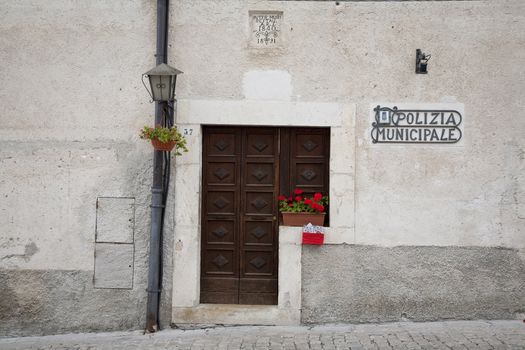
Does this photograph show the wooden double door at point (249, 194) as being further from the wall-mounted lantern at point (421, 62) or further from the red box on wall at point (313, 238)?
the wall-mounted lantern at point (421, 62)

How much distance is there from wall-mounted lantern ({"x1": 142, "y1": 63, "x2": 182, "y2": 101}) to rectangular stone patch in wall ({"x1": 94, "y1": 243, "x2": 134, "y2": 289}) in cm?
170

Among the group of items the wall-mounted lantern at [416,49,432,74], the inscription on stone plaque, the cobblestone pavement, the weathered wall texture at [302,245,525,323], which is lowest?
the cobblestone pavement

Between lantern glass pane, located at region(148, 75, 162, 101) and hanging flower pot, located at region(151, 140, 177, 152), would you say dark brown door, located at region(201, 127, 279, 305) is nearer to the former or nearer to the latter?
hanging flower pot, located at region(151, 140, 177, 152)

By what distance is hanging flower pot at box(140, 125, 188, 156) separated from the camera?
593 cm

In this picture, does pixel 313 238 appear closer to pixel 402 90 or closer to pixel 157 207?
pixel 157 207

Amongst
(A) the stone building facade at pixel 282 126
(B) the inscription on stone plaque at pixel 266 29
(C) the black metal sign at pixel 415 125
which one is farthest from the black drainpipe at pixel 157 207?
(C) the black metal sign at pixel 415 125

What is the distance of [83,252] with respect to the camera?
640 centimetres

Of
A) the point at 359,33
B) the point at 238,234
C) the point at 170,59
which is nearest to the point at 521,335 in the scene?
the point at 238,234

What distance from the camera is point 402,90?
6332 millimetres

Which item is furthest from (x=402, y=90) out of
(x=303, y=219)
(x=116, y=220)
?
(x=116, y=220)

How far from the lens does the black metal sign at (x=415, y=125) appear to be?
631 centimetres

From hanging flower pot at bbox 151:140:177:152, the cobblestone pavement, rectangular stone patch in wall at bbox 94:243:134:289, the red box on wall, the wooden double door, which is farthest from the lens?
the wooden double door

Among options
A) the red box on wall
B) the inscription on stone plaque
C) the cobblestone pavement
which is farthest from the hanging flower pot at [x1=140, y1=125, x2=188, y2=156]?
the cobblestone pavement

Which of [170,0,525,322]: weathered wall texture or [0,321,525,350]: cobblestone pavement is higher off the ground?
[170,0,525,322]: weathered wall texture
